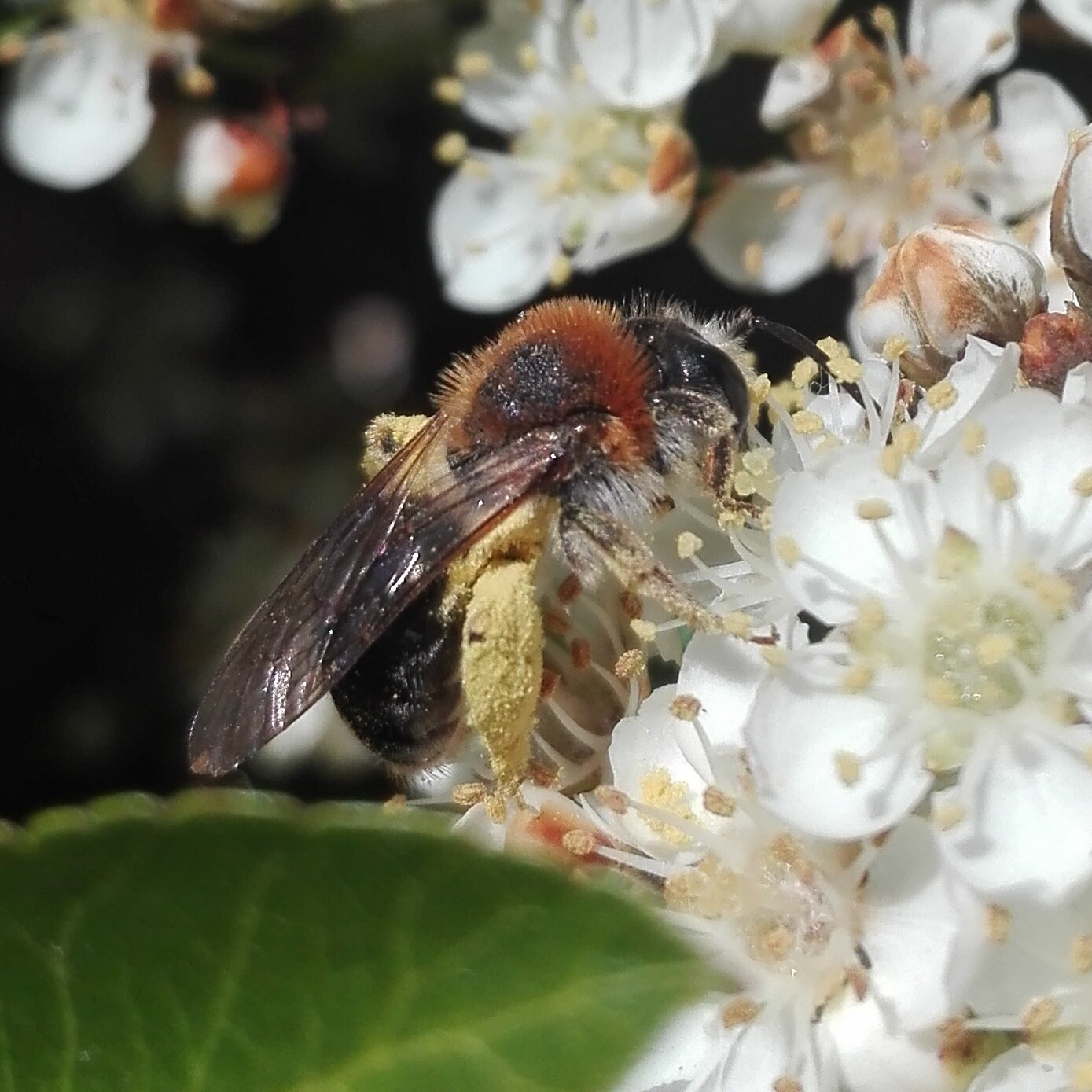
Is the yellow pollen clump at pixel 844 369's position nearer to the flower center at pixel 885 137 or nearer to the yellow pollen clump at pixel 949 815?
the yellow pollen clump at pixel 949 815

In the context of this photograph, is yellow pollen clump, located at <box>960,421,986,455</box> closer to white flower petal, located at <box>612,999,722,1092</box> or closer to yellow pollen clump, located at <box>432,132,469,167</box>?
white flower petal, located at <box>612,999,722,1092</box>

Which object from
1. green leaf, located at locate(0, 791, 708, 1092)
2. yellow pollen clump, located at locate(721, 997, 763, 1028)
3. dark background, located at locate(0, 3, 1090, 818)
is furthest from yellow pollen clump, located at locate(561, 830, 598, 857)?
dark background, located at locate(0, 3, 1090, 818)

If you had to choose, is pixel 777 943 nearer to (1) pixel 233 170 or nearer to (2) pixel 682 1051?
(2) pixel 682 1051

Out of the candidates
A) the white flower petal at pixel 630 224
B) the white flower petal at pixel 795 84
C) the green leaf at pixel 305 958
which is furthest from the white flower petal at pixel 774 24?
the green leaf at pixel 305 958

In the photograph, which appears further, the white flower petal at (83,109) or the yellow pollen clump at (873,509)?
the white flower petal at (83,109)

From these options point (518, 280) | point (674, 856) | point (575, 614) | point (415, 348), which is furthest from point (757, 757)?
point (415, 348)

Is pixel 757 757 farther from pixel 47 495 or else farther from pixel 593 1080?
pixel 47 495
